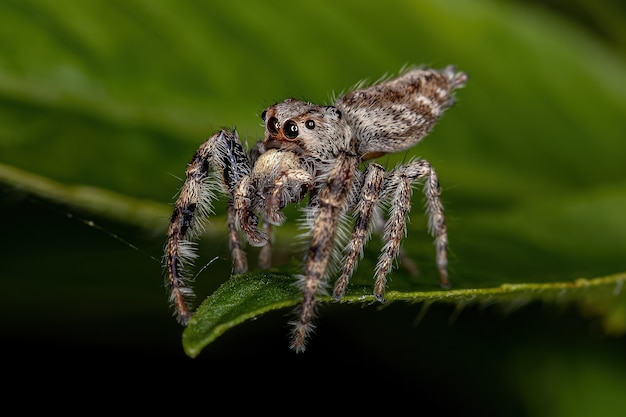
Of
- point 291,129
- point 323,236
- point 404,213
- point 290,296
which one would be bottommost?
point 290,296

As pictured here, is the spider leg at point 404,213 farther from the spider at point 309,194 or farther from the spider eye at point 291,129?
the spider eye at point 291,129

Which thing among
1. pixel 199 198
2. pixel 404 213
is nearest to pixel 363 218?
pixel 404 213

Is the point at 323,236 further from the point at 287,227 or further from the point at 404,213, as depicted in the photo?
the point at 287,227

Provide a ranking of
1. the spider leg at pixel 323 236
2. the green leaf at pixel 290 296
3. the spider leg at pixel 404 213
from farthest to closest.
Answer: the spider leg at pixel 404 213 < the spider leg at pixel 323 236 < the green leaf at pixel 290 296

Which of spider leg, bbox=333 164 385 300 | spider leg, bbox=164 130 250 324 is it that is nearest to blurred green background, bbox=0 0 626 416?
spider leg, bbox=164 130 250 324

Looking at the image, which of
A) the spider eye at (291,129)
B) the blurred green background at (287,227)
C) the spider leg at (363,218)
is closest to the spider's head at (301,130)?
the spider eye at (291,129)

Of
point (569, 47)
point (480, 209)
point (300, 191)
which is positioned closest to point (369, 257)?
point (300, 191)

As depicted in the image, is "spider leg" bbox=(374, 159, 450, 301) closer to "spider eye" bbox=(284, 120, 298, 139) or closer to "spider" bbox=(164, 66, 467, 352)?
"spider" bbox=(164, 66, 467, 352)
